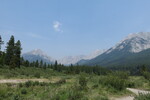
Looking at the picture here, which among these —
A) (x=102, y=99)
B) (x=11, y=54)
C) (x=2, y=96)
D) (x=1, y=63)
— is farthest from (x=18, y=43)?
(x=102, y=99)

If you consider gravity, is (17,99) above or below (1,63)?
below

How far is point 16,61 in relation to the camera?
57312mm

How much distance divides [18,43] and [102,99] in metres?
54.1

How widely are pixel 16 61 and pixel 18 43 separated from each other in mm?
7168

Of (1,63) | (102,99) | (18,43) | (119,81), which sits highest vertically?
(18,43)

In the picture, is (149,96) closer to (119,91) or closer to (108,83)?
(119,91)

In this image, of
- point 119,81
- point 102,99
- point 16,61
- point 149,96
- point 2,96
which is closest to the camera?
point 149,96

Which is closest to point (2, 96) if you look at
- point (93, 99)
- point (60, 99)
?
point (60, 99)

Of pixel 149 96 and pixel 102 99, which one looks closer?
pixel 149 96

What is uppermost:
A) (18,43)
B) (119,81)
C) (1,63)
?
(18,43)

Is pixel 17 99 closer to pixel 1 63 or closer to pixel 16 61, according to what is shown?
pixel 16 61

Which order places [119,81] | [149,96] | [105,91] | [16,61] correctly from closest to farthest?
[149,96], [105,91], [119,81], [16,61]

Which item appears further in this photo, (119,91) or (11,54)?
(11,54)

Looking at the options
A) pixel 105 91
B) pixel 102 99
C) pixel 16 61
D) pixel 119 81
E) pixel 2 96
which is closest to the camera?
pixel 102 99
